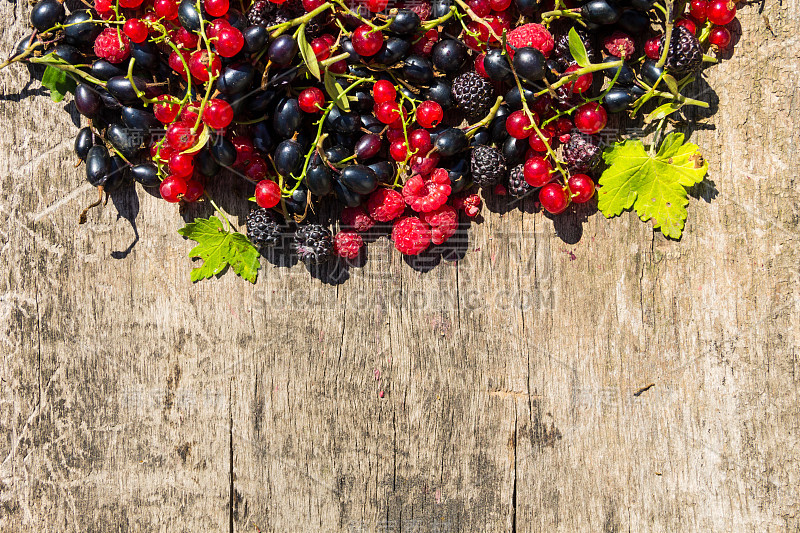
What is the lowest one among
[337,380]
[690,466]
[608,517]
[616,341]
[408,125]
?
[608,517]

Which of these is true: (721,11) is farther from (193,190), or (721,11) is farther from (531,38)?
(193,190)

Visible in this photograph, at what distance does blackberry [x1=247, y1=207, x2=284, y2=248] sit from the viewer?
149cm

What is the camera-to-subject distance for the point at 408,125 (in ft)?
4.90

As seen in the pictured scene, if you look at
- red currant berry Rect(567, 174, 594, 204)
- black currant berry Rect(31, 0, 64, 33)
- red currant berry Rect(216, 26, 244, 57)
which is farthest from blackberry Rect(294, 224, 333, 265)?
black currant berry Rect(31, 0, 64, 33)

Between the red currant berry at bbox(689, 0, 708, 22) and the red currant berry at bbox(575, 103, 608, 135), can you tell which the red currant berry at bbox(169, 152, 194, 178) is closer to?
the red currant berry at bbox(575, 103, 608, 135)

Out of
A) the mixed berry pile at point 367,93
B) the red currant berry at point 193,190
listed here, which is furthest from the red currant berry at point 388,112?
the red currant berry at point 193,190

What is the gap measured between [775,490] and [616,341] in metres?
0.66

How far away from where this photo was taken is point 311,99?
55.7 inches

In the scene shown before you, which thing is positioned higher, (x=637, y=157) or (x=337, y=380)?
(x=637, y=157)

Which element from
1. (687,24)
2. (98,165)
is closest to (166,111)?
(98,165)

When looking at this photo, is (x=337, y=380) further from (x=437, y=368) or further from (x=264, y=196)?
(x=264, y=196)

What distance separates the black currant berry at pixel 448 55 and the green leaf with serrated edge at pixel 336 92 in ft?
0.94

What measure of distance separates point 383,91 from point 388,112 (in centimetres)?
7

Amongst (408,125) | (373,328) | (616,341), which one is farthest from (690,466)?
(408,125)
